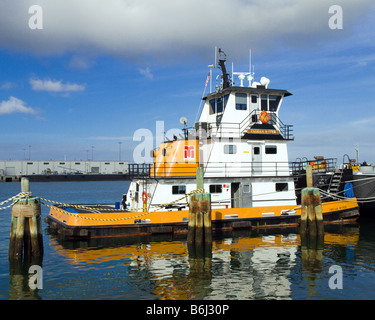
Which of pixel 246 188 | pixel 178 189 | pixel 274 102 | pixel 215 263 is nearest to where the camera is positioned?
pixel 215 263

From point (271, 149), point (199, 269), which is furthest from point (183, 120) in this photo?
point (199, 269)

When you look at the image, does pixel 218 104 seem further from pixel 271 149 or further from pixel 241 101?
pixel 271 149

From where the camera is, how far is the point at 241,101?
67.3 feet

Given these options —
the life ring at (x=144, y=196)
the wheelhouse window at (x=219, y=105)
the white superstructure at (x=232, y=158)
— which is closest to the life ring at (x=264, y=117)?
the white superstructure at (x=232, y=158)

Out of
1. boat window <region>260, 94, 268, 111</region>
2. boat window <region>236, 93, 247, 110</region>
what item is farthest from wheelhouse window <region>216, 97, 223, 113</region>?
boat window <region>260, 94, 268, 111</region>

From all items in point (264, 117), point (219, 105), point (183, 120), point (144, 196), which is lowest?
point (144, 196)

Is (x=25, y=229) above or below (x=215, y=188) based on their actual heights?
below

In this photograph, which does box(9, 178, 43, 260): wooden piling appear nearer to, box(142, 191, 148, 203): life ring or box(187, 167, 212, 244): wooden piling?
box(187, 167, 212, 244): wooden piling

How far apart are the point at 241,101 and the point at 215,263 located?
34.5ft

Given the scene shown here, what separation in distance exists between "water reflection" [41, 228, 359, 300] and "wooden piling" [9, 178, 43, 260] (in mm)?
1626

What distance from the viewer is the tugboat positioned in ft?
60.0
